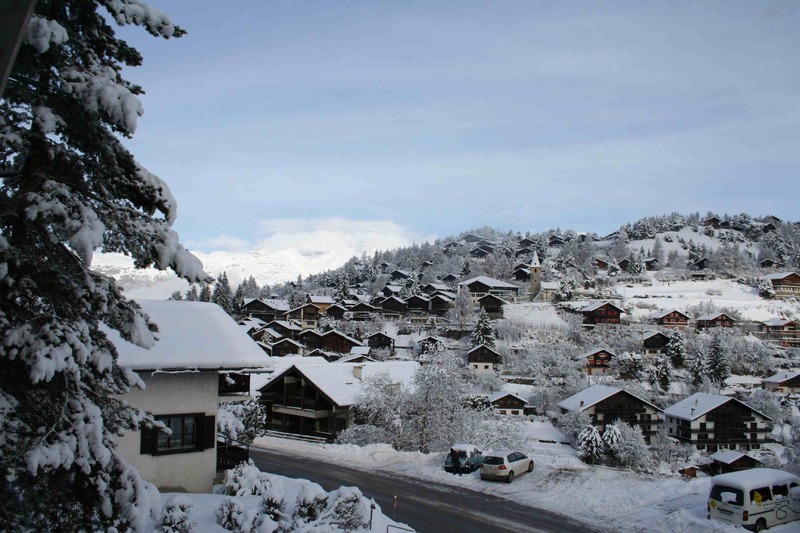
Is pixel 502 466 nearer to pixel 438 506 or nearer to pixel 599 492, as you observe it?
pixel 599 492

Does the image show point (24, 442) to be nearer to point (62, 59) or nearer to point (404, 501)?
point (62, 59)

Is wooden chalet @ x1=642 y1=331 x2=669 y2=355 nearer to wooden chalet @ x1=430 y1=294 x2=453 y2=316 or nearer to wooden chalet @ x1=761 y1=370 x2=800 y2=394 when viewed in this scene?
wooden chalet @ x1=761 y1=370 x2=800 y2=394

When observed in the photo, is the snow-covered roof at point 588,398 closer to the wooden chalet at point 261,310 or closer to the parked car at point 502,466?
the parked car at point 502,466

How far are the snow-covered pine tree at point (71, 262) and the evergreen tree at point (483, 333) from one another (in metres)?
69.5

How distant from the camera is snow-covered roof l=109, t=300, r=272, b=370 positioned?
15.3m

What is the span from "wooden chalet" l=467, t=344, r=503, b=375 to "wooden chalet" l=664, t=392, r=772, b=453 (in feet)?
71.9

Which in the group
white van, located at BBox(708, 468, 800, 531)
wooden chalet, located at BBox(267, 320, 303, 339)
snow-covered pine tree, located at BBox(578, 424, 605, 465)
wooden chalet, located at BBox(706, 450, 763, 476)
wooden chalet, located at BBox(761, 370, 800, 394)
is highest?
wooden chalet, located at BBox(267, 320, 303, 339)

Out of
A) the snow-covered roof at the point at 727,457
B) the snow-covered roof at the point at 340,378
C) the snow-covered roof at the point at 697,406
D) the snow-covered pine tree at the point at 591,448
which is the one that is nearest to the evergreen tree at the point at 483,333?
the snow-covered roof at the point at 697,406

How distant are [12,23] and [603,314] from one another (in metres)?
89.1

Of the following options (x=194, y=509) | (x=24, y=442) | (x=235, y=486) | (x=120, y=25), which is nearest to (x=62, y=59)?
(x=120, y=25)

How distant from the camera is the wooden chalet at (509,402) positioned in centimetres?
5884

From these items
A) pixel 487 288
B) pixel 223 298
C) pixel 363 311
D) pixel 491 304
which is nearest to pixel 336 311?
pixel 363 311

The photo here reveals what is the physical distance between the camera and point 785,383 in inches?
2613

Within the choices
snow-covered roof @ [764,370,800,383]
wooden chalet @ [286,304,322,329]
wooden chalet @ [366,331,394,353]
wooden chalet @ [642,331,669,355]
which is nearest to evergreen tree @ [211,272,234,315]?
wooden chalet @ [286,304,322,329]
